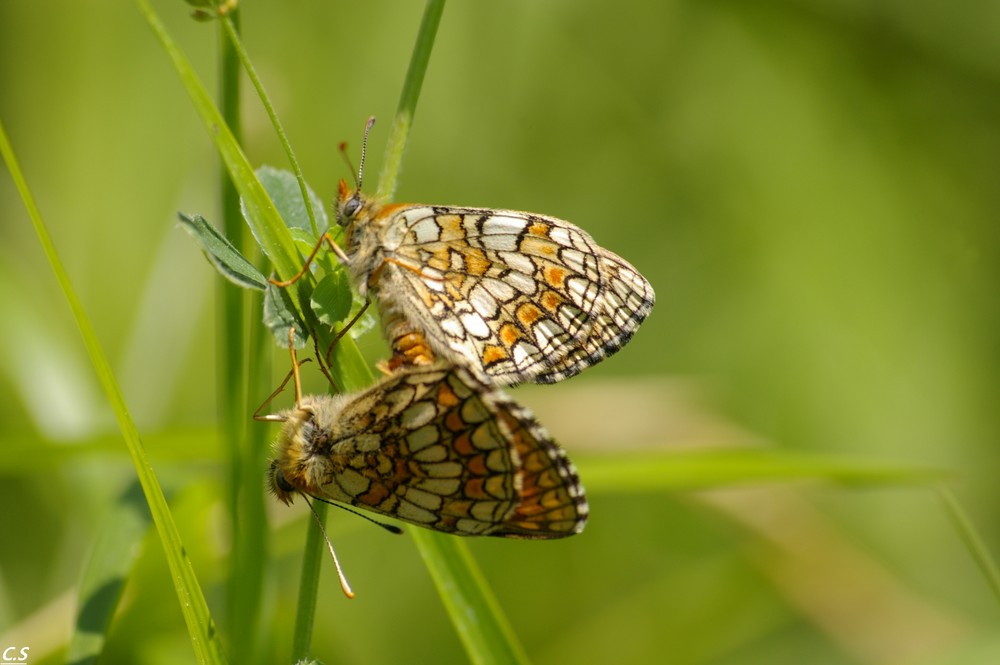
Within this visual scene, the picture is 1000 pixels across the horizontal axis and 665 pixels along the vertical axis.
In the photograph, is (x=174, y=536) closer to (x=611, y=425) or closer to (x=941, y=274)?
(x=611, y=425)

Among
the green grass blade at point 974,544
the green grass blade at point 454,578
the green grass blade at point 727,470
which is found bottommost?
the green grass blade at point 974,544

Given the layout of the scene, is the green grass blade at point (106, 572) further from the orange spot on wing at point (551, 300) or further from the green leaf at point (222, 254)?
the orange spot on wing at point (551, 300)

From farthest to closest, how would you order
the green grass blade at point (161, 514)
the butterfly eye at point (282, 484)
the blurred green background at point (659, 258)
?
the blurred green background at point (659, 258) < the butterfly eye at point (282, 484) < the green grass blade at point (161, 514)

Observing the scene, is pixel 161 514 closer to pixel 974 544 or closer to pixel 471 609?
pixel 471 609

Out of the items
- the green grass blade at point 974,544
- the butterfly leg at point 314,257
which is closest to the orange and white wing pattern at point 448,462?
the butterfly leg at point 314,257

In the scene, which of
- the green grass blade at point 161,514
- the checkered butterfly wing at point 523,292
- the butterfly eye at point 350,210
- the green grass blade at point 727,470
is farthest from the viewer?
the green grass blade at point 727,470

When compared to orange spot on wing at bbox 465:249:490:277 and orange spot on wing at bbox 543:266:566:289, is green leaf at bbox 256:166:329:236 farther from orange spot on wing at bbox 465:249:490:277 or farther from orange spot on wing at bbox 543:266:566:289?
orange spot on wing at bbox 543:266:566:289

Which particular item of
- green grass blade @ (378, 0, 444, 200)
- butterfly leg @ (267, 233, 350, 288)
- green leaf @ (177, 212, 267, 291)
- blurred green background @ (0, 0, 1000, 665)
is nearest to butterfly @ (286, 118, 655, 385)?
butterfly leg @ (267, 233, 350, 288)
